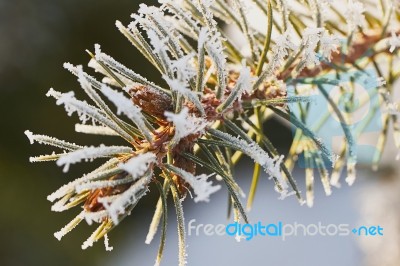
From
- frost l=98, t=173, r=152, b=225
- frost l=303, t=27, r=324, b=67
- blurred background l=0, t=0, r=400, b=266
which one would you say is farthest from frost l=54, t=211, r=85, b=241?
blurred background l=0, t=0, r=400, b=266

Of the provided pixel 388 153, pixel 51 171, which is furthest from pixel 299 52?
pixel 51 171

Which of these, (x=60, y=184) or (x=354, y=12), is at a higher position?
(x=60, y=184)

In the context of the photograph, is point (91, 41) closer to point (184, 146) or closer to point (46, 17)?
point (46, 17)

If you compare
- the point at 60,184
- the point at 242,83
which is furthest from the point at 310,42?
the point at 60,184

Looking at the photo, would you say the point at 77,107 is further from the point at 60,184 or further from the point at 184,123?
the point at 60,184

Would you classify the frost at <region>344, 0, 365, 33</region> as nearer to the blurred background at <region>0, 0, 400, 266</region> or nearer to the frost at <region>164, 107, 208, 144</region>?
the frost at <region>164, 107, 208, 144</region>

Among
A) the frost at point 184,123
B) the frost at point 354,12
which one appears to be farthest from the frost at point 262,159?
the frost at point 354,12

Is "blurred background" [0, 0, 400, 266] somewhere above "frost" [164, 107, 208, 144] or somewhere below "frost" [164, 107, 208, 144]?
above
